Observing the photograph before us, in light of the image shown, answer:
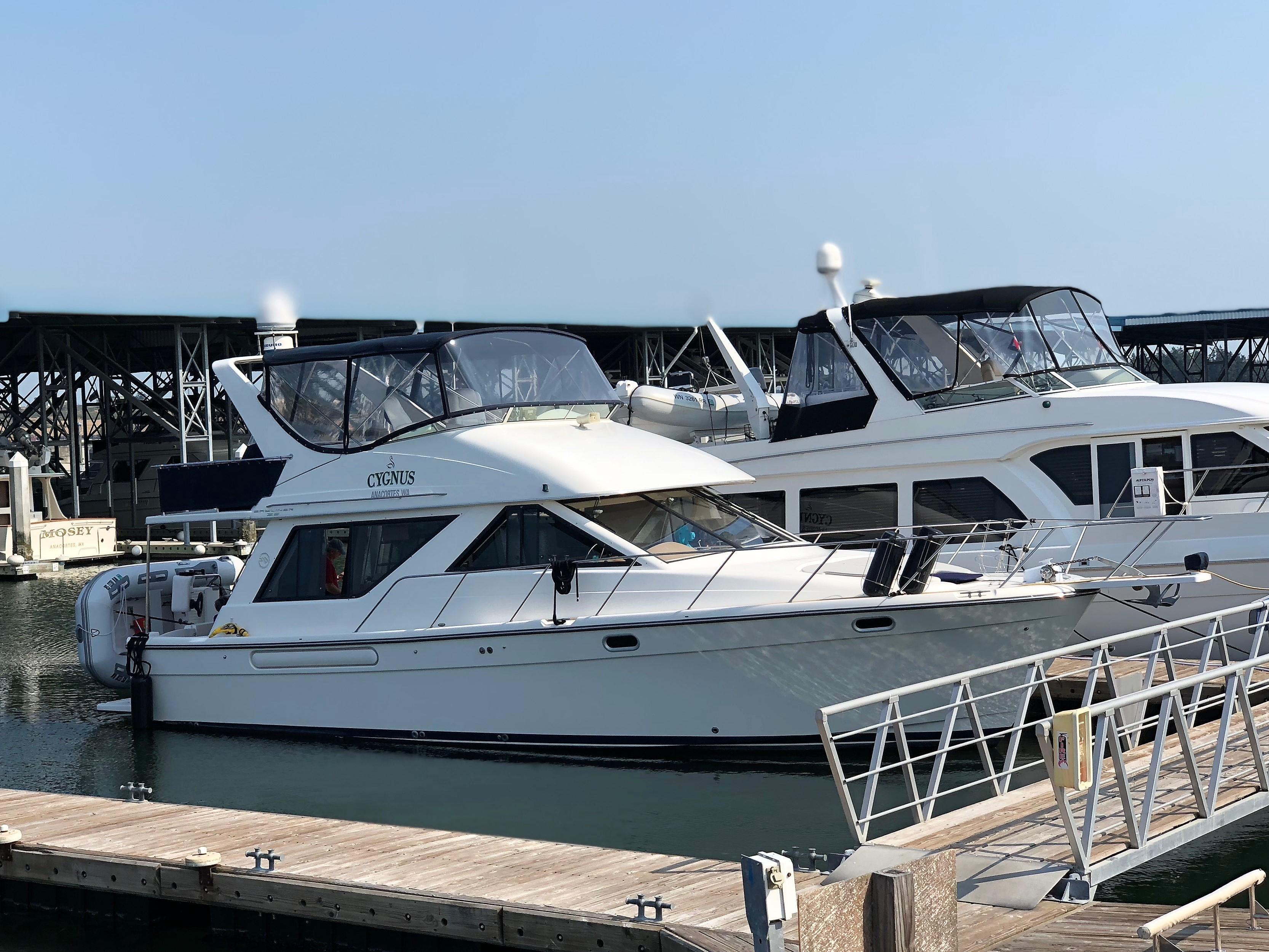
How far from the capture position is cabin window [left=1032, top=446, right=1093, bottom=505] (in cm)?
1412

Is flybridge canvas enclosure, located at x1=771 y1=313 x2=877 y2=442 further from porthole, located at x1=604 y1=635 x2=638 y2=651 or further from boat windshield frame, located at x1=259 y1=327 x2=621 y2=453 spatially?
porthole, located at x1=604 y1=635 x2=638 y2=651

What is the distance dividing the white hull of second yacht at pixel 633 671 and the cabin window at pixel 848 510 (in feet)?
12.5

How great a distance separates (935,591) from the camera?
11242 mm

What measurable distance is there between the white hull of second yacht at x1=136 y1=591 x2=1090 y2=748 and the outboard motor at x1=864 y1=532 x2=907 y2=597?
0.19 meters

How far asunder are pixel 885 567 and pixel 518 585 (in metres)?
3.14

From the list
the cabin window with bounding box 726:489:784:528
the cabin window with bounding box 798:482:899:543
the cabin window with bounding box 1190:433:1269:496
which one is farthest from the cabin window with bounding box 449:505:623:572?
the cabin window with bounding box 1190:433:1269:496

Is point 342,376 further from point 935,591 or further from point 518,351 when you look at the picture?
point 935,591

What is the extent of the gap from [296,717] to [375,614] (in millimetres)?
1380

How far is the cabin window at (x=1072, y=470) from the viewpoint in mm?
14125

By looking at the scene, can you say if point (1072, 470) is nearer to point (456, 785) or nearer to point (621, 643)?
point (621, 643)

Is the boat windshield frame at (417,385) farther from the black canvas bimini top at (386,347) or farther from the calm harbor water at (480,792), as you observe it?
the calm harbor water at (480,792)

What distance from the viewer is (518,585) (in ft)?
40.0

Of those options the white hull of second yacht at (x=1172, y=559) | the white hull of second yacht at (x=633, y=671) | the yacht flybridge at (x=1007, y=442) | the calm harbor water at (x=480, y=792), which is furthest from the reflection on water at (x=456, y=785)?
the white hull of second yacht at (x=1172, y=559)

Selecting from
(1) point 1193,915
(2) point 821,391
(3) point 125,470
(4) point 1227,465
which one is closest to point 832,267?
(2) point 821,391
